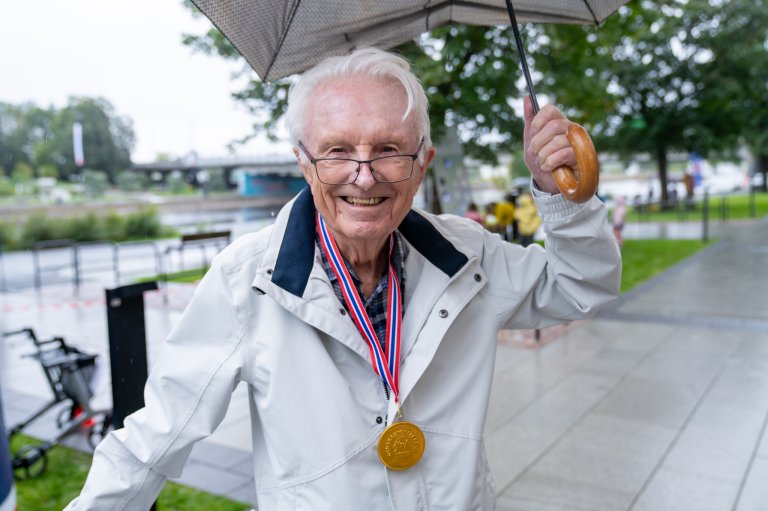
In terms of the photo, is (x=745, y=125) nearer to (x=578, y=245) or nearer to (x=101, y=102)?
(x=101, y=102)

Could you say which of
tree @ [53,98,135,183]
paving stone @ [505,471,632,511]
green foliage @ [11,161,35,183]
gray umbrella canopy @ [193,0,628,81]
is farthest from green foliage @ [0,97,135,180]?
gray umbrella canopy @ [193,0,628,81]

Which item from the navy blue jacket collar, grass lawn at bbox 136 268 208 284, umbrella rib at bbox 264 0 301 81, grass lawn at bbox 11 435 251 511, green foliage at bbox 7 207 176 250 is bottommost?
grass lawn at bbox 11 435 251 511

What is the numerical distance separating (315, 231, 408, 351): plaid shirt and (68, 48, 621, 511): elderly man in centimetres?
1

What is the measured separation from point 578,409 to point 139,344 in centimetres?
379

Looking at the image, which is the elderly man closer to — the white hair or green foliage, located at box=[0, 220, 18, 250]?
the white hair

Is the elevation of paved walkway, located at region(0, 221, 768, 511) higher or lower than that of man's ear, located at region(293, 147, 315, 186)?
lower

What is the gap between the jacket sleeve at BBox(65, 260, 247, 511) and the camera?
140 cm

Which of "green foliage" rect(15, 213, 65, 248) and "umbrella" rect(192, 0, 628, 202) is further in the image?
"green foliage" rect(15, 213, 65, 248)

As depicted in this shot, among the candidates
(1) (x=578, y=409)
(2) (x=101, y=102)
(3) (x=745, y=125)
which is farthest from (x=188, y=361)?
(3) (x=745, y=125)

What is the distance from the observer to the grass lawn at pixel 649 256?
10844 millimetres

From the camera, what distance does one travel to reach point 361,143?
143cm

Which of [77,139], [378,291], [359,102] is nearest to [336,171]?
[359,102]

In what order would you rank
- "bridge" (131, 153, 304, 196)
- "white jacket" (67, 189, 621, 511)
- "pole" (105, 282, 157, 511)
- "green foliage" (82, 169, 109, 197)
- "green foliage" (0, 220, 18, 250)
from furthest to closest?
1. "green foliage" (0, 220, 18, 250)
2. "green foliage" (82, 169, 109, 197)
3. "bridge" (131, 153, 304, 196)
4. "pole" (105, 282, 157, 511)
5. "white jacket" (67, 189, 621, 511)

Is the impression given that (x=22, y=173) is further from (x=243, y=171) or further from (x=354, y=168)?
(x=354, y=168)
